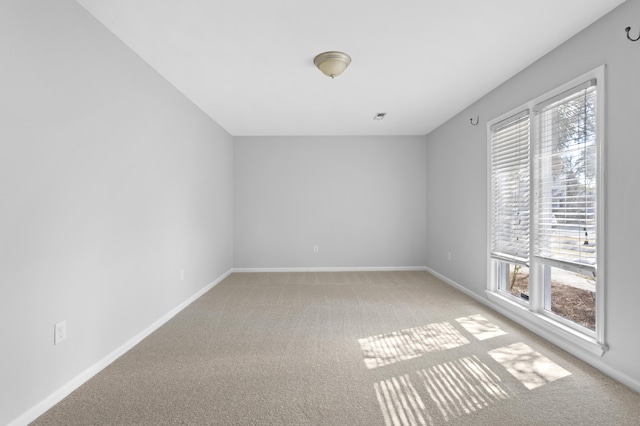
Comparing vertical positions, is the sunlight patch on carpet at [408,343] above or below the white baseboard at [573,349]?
below

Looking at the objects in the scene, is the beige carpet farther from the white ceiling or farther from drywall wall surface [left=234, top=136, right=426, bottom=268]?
the white ceiling

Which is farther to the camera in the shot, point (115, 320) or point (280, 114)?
point (280, 114)

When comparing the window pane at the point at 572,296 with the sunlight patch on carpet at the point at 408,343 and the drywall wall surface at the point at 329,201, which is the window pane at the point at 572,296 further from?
the drywall wall surface at the point at 329,201

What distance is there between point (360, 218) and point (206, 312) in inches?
125

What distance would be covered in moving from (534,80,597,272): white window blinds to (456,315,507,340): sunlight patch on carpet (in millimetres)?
788

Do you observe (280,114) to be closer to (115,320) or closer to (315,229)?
(315,229)

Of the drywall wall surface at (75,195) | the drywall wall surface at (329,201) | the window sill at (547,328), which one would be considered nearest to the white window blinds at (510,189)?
the window sill at (547,328)

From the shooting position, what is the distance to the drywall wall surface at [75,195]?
160 centimetres

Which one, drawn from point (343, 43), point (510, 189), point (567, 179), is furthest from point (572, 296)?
point (343, 43)

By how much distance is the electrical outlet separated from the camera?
1.85 m

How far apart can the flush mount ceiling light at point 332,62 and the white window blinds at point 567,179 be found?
5.87ft

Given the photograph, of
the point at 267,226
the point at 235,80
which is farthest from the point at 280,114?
the point at 267,226

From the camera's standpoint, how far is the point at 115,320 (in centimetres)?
241

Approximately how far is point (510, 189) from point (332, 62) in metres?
2.26
